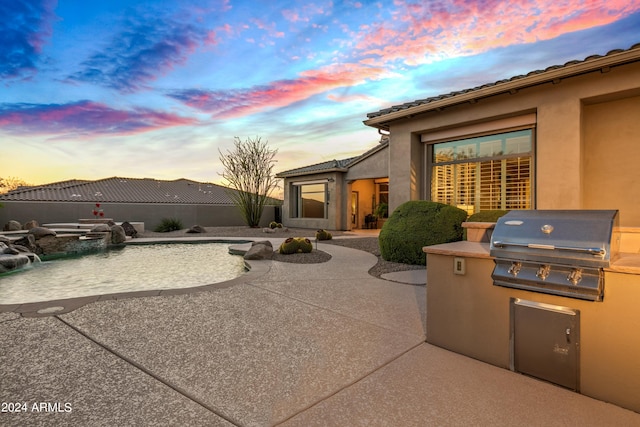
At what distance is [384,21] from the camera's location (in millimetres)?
8508

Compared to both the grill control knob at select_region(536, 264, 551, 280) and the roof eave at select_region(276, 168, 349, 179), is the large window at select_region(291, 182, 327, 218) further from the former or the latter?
the grill control knob at select_region(536, 264, 551, 280)

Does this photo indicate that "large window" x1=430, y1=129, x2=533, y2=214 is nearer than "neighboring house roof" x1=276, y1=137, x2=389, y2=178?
Yes

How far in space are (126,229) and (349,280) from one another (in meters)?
13.2

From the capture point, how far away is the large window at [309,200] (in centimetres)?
1834

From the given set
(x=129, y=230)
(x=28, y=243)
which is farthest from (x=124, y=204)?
(x=28, y=243)

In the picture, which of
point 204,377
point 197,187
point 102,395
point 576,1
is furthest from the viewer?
point 197,187

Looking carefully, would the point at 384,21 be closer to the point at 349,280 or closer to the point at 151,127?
the point at 349,280

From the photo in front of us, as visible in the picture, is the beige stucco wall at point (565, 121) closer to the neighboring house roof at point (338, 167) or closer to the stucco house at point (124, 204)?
the neighboring house roof at point (338, 167)

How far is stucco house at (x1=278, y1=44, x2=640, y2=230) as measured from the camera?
6.75 metres

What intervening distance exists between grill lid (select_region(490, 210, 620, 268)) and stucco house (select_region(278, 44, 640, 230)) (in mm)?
5930

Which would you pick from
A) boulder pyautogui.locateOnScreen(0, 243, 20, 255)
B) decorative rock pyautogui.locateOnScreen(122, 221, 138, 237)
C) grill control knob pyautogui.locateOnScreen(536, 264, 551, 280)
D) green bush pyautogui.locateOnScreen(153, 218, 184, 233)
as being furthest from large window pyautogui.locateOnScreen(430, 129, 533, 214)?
green bush pyautogui.locateOnScreen(153, 218, 184, 233)

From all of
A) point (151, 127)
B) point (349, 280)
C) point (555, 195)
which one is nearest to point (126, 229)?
point (151, 127)

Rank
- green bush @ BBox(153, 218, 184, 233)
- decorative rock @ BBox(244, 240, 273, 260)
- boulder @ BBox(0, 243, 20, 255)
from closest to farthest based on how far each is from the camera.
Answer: boulder @ BBox(0, 243, 20, 255), decorative rock @ BBox(244, 240, 273, 260), green bush @ BBox(153, 218, 184, 233)

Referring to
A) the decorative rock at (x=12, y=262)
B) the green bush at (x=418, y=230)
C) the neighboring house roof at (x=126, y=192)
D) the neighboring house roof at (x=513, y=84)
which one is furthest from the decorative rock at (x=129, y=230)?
the green bush at (x=418, y=230)
